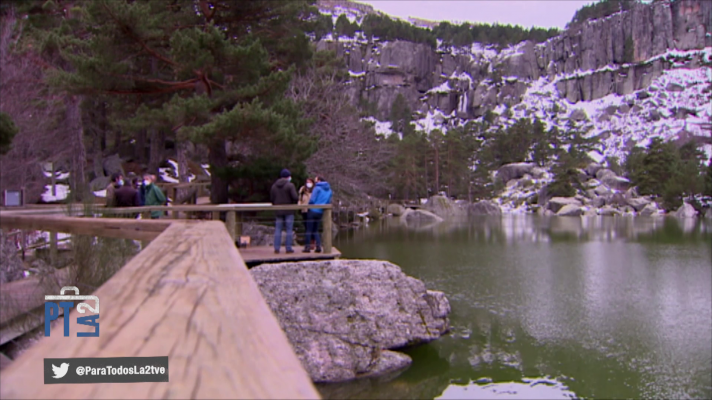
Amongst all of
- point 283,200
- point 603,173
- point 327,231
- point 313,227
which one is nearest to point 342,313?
point 327,231

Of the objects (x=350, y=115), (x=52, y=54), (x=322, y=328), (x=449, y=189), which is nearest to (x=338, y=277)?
(x=322, y=328)

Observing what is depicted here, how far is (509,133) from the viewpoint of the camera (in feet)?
246

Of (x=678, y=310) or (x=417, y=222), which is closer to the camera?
(x=678, y=310)

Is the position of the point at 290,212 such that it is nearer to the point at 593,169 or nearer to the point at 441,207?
the point at 441,207

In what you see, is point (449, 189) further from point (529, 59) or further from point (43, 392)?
point (529, 59)

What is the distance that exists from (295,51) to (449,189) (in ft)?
145

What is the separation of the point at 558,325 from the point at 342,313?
5608mm

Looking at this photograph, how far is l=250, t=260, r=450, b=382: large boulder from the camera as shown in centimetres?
864

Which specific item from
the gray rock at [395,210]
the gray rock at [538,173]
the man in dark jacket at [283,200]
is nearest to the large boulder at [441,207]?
the gray rock at [395,210]

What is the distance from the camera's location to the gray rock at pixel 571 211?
53.1 meters

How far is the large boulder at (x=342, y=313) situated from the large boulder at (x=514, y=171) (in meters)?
64.0

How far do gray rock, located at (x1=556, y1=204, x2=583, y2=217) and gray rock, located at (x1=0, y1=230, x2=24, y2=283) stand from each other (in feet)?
177

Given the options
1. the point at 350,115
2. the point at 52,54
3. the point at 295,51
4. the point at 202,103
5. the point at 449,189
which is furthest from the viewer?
the point at 449,189

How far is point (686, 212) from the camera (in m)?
49.6
